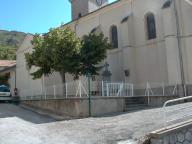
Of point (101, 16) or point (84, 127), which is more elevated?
point (101, 16)

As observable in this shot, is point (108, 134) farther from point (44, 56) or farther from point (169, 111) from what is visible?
point (44, 56)

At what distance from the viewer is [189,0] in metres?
25.8

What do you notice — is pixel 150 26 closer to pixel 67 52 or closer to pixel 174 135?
pixel 67 52

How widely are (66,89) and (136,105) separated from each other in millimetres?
4330

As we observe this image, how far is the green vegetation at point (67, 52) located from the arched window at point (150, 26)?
4.41 meters

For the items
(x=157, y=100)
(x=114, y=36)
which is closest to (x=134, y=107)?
(x=157, y=100)

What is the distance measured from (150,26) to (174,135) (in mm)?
18162

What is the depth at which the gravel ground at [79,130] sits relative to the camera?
1231 cm

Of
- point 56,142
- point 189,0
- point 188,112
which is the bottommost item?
point 56,142

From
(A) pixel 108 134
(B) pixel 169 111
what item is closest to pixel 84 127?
(A) pixel 108 134

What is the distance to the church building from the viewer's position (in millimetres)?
25125

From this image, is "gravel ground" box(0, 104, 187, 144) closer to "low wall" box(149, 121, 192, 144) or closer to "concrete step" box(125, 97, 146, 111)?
"low wall" box(149, 121, 192, 144)

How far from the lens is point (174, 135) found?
36.4 ft

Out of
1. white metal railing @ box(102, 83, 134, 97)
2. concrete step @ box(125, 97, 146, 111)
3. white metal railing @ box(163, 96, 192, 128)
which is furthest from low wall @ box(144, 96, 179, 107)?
white metal railing @ box(163, 96, 192, 128)
